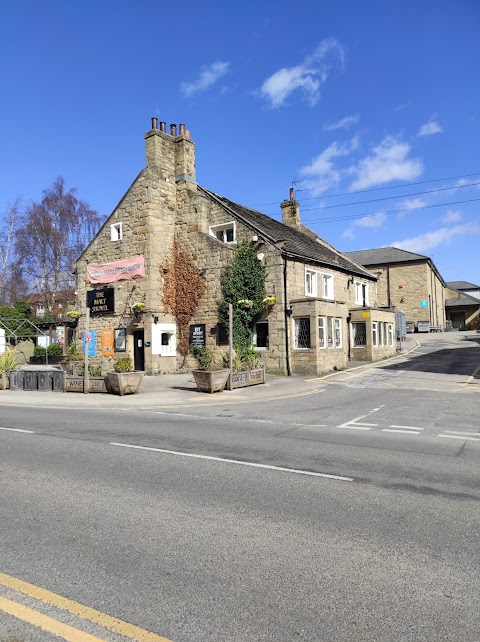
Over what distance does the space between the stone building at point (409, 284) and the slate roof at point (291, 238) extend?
20.5m

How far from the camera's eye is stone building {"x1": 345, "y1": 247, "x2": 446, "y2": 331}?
5303 cm

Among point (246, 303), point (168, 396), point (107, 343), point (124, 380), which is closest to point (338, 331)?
point (246, 303)

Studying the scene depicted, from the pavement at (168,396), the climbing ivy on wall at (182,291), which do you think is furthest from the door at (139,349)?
the pavement at (168,396)

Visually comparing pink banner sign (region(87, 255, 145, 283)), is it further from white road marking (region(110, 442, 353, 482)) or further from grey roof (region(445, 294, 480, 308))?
grey roof (region(445, 294, 480, 308))

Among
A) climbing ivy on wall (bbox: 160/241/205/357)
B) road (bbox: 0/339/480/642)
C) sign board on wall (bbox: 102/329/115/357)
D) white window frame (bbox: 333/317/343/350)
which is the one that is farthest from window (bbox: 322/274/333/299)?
road (bbox: 0/339/480/642)

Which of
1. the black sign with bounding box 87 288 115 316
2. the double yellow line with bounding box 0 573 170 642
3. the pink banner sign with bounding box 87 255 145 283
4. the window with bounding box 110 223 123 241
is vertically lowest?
the double yellow line with bounding box 0 573 170 642

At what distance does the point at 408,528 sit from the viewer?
4.48 m

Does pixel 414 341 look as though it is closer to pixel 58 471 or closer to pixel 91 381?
pixel 91 381

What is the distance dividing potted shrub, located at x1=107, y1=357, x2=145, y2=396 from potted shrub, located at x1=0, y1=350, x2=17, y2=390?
587 centimetres

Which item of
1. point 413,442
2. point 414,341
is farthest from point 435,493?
point 414,341

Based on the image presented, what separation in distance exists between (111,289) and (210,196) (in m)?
8.03

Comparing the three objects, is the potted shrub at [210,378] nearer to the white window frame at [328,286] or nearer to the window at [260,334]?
the window at [260,334]

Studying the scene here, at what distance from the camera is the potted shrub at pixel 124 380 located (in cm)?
1658

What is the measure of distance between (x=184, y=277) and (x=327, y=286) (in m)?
8.67
